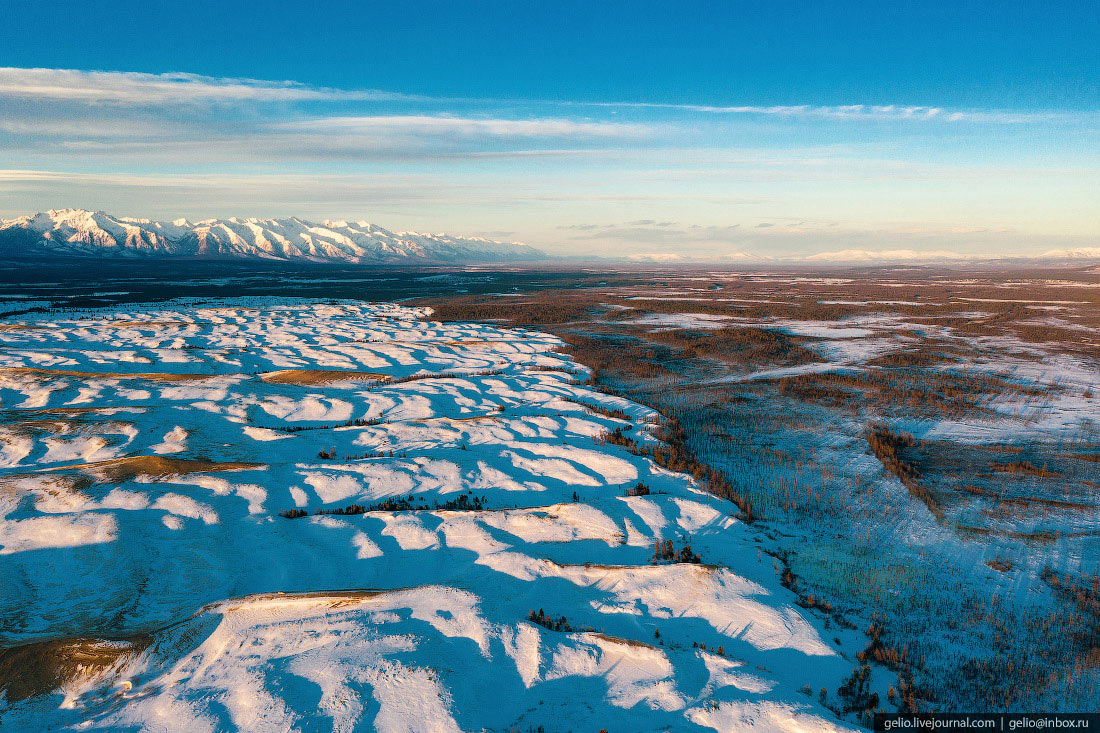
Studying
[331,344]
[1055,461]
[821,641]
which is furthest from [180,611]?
[331,344]

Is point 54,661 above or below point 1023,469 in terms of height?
below

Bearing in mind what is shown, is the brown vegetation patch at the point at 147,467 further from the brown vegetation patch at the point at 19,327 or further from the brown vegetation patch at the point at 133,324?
the brown vegetation patch at the point at 19,327

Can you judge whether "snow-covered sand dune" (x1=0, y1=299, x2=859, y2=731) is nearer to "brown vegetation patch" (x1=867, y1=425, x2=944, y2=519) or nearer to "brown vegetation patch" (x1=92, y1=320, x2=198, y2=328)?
"brown vegetation patch" (x1=867, y1=425, x2=944, y2=519)

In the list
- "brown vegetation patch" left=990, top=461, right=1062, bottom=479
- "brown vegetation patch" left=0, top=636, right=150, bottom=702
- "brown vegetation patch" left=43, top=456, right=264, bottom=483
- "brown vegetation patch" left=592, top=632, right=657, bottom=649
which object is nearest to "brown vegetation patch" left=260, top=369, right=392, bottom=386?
"brown vegetation patch" left=43, top=456, right=264, bottom=483

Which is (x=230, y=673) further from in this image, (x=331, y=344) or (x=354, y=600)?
(x=331, y=344)

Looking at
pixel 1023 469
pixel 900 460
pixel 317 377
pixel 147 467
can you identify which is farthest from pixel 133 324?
pixel 1023 469

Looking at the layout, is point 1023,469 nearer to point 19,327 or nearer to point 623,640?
point 623,640
